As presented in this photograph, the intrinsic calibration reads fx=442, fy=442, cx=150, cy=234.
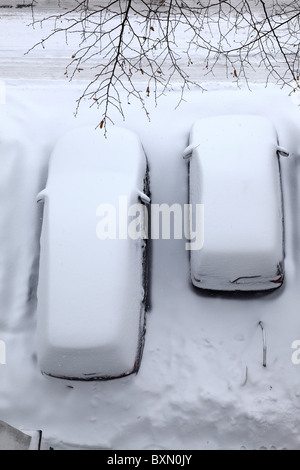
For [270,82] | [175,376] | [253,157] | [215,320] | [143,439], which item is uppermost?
[270,82]

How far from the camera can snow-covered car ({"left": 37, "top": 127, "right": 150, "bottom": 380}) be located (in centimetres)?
458

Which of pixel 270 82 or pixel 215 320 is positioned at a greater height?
pixel 270 82

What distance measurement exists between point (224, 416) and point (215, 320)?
110 cm

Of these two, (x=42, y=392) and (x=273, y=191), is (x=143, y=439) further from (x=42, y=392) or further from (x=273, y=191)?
(x=273, y=191)

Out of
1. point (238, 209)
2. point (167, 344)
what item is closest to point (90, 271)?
point (167, 344)

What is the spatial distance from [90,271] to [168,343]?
58.8 inches

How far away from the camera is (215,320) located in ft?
18.0

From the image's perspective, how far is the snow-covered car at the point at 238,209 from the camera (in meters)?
4.91

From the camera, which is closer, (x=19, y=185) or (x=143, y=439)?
(x=143, y=439)

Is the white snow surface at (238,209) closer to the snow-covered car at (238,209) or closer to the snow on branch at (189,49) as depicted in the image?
the snow-covered car at (238,209)

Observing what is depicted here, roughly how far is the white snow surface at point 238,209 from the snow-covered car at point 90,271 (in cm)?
77

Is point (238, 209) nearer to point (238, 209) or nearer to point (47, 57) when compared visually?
point (238, 209)

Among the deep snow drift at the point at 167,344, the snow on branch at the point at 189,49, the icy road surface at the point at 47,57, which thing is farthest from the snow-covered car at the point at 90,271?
the icy road surface at the point at 47,57

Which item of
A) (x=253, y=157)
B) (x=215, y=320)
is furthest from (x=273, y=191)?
(x=215, y=320)
